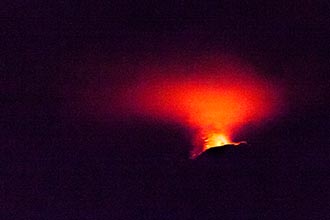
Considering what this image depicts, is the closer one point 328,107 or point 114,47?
point 114,47

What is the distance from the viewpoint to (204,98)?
97.3 inches

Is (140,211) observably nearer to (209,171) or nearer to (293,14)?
(209,171)

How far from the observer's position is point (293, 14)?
2074 millimetres

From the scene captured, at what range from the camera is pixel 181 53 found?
2221 mm

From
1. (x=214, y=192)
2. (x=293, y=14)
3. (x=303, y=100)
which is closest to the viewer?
(x=293, y=14)

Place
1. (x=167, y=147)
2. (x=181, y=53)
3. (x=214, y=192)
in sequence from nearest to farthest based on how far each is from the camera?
1. (x=181, y=53)
2. (x=167, y=147)
3. (x=214, y=192)

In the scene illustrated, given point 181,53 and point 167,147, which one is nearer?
point 181,53

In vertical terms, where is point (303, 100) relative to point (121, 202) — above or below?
above

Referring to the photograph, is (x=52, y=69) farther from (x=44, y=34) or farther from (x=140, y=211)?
(x=140, y=211)

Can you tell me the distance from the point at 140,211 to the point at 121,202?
0.15m

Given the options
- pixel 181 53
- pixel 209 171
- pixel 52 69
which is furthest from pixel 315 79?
pixel 52 69

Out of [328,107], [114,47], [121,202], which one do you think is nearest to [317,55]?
[328,107]

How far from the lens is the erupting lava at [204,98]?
7.64 ft

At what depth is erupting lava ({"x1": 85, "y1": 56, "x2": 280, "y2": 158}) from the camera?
7.64ft
